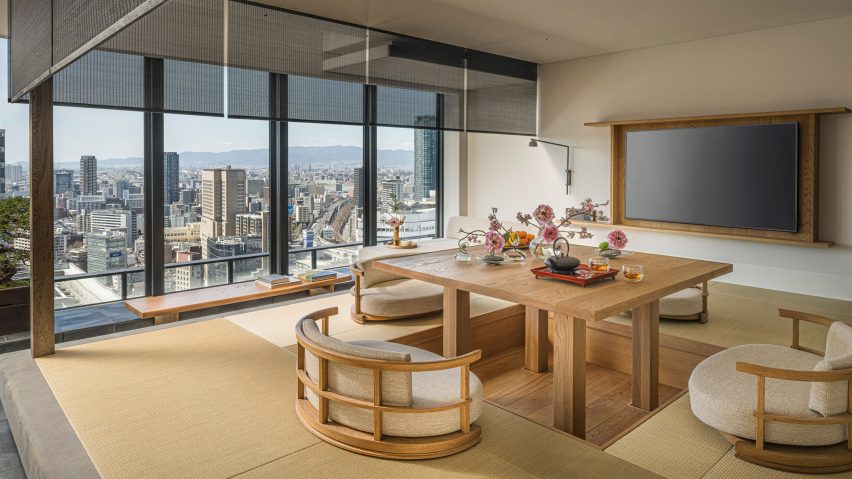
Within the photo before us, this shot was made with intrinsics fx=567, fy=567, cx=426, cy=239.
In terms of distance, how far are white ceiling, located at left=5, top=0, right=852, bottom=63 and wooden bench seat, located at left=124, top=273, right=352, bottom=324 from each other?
2194 mm

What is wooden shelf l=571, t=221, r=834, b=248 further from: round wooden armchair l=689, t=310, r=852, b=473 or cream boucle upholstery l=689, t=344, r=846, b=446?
round wooden armchair l=689, t=310, r=852, b=473

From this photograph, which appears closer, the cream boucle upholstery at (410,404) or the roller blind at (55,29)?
the roller blind at (55,29)

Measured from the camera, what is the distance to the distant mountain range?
4520mm

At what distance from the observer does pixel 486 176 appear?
721 centimetres

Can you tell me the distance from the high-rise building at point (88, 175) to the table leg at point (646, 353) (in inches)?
159

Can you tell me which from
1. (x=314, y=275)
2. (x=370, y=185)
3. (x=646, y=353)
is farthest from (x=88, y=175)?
(x=646, y=353)

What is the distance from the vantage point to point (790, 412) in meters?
2.17

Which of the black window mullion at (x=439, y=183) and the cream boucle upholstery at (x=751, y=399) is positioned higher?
the black window mullion at (x=439, y=183)

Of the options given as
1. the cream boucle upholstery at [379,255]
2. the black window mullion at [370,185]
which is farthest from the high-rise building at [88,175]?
the black window mullion at [370,185]

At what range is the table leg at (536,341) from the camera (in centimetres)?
384

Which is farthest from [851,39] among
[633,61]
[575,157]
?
[575,157]

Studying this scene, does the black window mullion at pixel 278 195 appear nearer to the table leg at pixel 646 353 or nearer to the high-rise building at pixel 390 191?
the high-rise building at pixel 390 191

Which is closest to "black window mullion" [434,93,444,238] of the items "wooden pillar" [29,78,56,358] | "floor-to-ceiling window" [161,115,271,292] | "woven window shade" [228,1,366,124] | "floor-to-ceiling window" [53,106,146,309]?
"woven window shade" [228,1,366,124]

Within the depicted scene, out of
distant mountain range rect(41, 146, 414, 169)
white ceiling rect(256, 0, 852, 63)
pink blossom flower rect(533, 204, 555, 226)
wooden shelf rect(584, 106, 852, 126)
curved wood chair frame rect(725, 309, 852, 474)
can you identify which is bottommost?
curved wood chair frame rect(725, 309, 852, 474)
